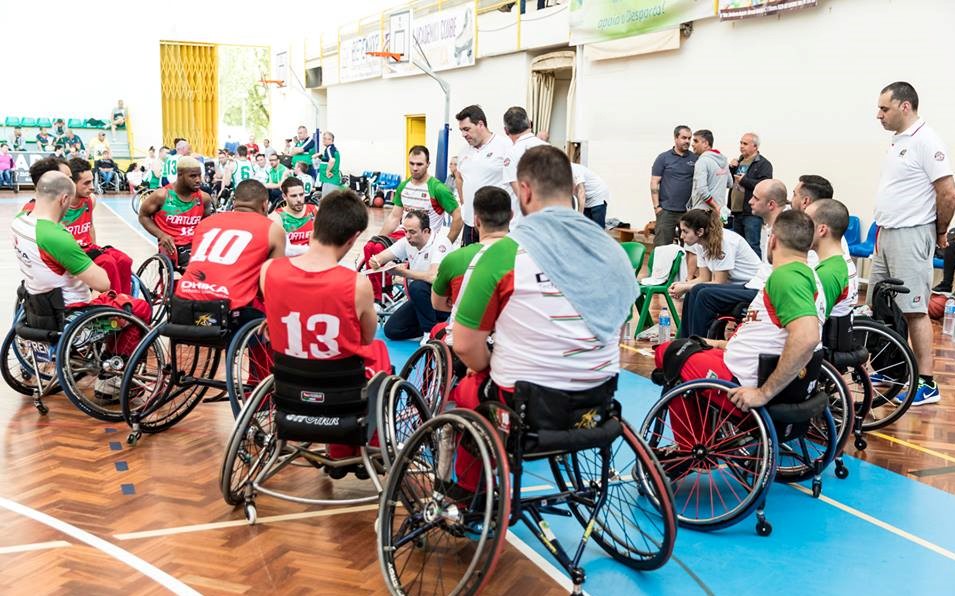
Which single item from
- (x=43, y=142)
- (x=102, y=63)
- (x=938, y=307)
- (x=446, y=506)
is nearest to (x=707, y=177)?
(x=938, y=307)

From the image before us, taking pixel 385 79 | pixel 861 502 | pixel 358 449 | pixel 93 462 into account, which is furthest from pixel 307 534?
pixel 385 79

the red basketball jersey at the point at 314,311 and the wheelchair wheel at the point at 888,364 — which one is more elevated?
the red basketball jersey at the point at 314,311

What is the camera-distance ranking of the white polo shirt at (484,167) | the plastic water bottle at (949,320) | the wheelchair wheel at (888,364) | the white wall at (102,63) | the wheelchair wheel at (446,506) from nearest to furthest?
the wheelchair wheel at (446,506) < the wheelchair wheel at (888,364) < the white polo shirt at (484,167) < the plastic water bottle at (949,320) < the white wall at (102,63)

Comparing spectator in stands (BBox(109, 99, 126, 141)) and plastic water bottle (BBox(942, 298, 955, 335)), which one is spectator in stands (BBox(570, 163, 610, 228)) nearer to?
plastic water bottle (BBox(942, 298, 955, 335))

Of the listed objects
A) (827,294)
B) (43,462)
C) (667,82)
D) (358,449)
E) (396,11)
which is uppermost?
(396,11)

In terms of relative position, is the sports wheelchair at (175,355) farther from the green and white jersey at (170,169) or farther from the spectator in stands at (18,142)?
the spectator in stands at (18,142)

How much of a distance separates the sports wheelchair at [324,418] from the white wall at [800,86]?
6.33m

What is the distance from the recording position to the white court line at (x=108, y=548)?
267cm

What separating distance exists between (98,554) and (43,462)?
3.38ft

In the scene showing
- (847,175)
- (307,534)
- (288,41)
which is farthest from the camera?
(288,41)

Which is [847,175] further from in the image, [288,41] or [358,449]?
[288,41]

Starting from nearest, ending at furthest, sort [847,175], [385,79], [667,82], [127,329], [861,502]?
[861,502]
[127,329]
[847,175]
[667,82]
[385,79]

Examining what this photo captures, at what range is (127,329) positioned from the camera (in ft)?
14.3

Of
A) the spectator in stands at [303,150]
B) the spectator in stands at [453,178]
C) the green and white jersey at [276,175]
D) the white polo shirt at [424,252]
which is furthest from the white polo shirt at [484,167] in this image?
the spectator in stands at [303,150]
